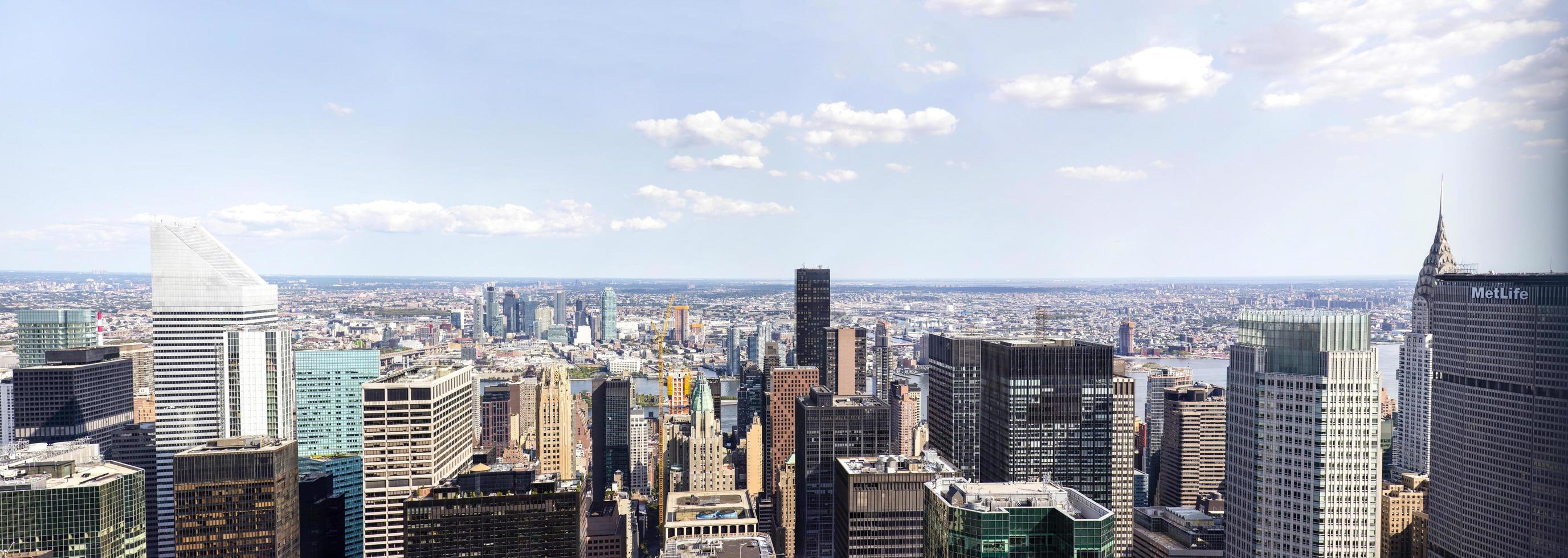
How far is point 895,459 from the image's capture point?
23.5 meters

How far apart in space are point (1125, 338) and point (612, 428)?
3160cm

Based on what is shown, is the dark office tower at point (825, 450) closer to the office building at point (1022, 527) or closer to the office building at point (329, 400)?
the office building at point (1022, 527)

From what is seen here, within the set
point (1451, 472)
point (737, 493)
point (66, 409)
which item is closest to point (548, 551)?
point (737, 493)

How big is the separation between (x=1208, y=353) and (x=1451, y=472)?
20.8 m

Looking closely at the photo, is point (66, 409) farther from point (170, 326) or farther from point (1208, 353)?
point (1208, 353)

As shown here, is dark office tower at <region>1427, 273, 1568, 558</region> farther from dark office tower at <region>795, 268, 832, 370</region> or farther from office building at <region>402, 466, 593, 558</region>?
dark office tower at <region>795, 268, 832, 370</region>

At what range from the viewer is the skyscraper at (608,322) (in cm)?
8844

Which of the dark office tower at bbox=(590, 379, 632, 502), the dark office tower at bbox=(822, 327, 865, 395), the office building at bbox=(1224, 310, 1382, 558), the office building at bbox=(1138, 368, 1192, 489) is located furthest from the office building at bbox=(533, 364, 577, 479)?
the office building at bbox=(1224, 310, 1382, 558)

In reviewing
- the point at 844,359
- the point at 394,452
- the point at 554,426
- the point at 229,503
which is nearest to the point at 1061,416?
the point at 394,452

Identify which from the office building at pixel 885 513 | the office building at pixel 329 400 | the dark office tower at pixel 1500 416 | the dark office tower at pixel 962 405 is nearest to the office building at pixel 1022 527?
the dark office tower at pixel 1500 416

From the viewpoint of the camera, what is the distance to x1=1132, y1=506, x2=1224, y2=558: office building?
27953 mm

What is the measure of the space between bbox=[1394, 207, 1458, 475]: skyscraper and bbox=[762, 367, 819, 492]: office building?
2607cm

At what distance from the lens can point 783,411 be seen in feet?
146

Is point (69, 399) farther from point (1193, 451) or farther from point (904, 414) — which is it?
point (1193, 451)
